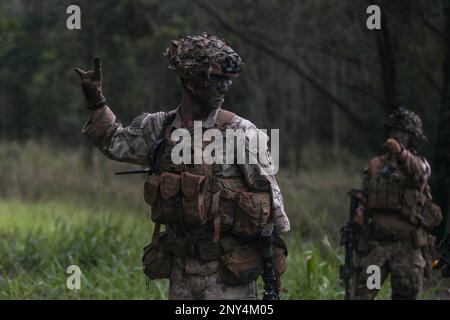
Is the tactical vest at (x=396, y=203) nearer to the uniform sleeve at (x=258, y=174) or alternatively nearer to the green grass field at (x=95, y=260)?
the green grass field at (x=95, y=260)

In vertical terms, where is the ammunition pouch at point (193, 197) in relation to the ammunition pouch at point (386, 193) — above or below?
above

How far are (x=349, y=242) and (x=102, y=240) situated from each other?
8.94 feet

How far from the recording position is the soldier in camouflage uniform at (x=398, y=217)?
8.33 m

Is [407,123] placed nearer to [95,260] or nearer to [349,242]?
[349,242]

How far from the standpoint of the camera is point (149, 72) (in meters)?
20.5

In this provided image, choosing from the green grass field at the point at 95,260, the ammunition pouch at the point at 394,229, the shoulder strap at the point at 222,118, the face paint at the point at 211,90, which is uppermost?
the face paint at the point at 211,90

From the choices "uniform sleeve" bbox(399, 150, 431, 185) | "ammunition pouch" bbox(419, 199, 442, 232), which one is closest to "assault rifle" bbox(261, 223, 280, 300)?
"uniform sleeve" bbox(399, 150, 431, 185)

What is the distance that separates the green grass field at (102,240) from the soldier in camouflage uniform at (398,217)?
566 millimetres

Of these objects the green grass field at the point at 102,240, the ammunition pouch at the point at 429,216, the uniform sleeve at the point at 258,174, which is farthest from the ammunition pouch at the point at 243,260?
the ammunition pouch at the point at 429,216

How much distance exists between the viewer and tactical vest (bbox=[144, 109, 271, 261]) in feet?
16.3

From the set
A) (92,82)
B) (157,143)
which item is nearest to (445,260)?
(157,143)

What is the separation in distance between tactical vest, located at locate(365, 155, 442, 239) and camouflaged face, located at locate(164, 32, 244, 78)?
3.54m

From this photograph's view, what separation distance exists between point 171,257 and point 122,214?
19.3 feet
